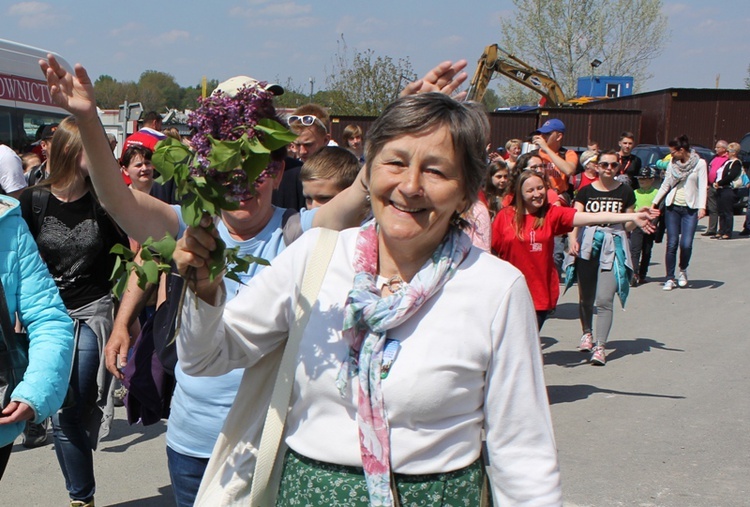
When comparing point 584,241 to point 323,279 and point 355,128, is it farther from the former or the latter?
point 323,279

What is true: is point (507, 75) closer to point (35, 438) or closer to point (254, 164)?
point (35, 438)

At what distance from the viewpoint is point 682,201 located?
12320 mm

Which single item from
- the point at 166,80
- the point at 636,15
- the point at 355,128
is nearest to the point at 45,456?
the point at 355,128

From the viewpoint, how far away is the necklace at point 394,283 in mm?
2217

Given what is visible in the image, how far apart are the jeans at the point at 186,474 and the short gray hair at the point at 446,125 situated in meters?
1.28

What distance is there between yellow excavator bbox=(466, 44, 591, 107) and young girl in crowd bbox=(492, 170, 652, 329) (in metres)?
4.23

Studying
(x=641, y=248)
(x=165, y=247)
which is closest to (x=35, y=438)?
(x=165, y=247)

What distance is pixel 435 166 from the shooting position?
2.16 m

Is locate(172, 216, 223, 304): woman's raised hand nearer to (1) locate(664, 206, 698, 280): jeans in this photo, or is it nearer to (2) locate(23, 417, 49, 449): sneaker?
(2) locate(23, 417, 49, 449): sneaker

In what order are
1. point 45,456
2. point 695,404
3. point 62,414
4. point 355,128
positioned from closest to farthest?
point 62,414
point 45,456
point 695,404
point 355,128

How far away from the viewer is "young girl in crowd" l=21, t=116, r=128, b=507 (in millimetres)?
4336

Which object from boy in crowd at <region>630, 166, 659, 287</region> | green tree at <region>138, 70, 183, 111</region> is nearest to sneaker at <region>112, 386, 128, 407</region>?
boy in crowd at <region>630, 166, 659, 287</region>

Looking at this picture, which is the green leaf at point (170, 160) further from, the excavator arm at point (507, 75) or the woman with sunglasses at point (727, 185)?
the woman with sunglasses at point (727, 185)

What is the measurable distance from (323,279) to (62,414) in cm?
264
